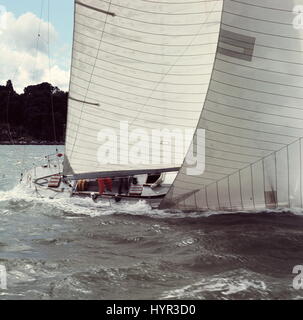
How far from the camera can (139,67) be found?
13406 mm

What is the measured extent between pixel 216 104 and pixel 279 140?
5.57ft

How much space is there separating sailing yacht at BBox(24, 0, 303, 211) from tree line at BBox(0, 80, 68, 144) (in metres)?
69.3

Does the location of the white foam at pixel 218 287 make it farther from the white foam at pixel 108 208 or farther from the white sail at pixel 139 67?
the white sail at pixel 139 67

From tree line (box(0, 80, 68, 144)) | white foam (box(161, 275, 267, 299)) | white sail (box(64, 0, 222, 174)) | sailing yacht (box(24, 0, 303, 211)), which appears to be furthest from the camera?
tree line (box(0, 80, 68, 144))

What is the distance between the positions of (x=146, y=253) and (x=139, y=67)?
577cm

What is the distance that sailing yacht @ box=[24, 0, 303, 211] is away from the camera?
36.1 ft

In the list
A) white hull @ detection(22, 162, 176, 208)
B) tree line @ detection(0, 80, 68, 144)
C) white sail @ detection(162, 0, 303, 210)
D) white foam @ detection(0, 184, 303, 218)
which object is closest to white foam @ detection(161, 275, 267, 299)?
white sail @ detection(162, 0, 303, 210)

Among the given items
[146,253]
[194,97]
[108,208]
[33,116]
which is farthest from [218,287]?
[33,116]

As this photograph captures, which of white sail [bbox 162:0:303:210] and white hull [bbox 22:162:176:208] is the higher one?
white sail [bbox 162:0:303:210]

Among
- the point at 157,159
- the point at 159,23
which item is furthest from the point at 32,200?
the point at 159,23

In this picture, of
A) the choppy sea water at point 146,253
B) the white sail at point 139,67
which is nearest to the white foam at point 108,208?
the choppy sea water at point 146,253

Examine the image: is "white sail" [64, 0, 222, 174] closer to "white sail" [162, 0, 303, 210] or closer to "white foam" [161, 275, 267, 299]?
"white sail" [162, 0, 303, 210]

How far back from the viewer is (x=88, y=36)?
1341cm
